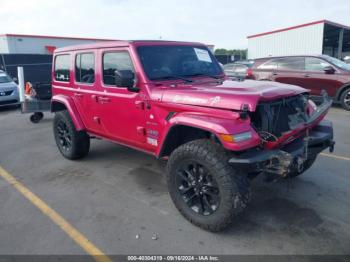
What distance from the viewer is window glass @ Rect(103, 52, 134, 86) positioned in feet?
13.0

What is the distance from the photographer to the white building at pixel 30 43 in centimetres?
2355

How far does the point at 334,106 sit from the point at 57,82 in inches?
339

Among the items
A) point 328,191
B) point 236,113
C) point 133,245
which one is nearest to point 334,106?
point 328,191

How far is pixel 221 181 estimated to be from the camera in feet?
9.36

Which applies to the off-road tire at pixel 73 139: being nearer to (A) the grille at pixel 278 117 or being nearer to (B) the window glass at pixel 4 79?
(A) the grille at pixel 278 117

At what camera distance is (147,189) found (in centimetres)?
422

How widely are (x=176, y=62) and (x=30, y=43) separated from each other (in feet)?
81.4

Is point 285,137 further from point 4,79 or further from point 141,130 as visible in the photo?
point 4,79

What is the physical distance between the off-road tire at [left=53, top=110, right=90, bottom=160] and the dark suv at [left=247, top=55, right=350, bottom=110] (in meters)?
7.08

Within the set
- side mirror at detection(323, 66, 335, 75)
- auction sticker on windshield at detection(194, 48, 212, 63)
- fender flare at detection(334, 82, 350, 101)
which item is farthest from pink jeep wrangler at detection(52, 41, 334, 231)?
fender flare at detection(334, 82, 350, 101)

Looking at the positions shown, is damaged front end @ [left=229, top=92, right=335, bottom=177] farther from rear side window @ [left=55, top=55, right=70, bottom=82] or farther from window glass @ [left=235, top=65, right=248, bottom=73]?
window glass @ [left=235, top=65, right=248, bottom=73]

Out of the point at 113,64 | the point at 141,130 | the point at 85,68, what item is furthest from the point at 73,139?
the point at 141,130

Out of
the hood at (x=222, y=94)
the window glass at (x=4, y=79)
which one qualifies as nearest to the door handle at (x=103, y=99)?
the hood at (x=222, y=94)

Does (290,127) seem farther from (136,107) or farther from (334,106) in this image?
(334,106)
